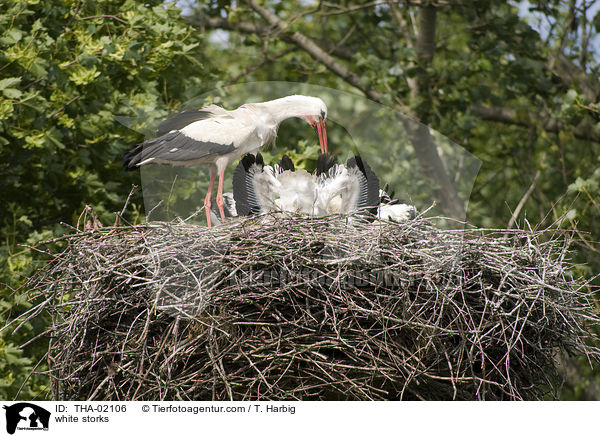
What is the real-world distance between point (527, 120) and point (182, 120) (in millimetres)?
4743

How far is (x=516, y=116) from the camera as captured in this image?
8289mm

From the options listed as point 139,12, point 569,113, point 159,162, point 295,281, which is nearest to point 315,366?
point 295,281

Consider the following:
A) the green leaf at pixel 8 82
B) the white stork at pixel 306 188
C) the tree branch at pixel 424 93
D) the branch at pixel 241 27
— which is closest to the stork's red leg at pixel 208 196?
the white stork at pixel 306 188

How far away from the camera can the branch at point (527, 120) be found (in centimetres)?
798

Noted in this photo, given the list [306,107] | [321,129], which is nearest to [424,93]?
[321,129]

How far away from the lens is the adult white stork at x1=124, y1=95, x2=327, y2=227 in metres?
4.43

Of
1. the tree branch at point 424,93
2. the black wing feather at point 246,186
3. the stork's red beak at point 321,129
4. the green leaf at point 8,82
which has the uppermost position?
the green leaf at point 8,82

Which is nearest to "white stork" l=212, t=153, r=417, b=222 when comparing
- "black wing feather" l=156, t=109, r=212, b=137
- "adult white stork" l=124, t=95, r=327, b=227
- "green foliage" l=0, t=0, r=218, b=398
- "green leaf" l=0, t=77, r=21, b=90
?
"adult white stork" l=124, t=95, r=327, b=227

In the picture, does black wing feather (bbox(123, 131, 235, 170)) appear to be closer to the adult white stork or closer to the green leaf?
the adult white stork

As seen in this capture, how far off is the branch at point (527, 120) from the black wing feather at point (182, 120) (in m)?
4.10

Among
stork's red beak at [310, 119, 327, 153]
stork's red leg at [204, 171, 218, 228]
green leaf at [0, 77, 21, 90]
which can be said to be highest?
green leaf at [0, 77, 21, 90]

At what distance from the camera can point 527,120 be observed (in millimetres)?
8188

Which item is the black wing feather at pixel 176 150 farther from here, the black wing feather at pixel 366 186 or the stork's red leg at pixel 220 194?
the black wing feather at pixel 366 186

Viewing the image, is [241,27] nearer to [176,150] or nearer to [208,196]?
[208,196]
